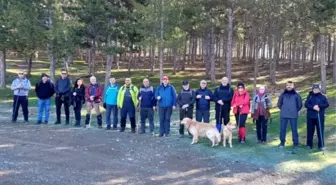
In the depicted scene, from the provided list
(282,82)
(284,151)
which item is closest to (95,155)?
(284,151)

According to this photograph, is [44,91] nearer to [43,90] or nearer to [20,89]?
[43,90]

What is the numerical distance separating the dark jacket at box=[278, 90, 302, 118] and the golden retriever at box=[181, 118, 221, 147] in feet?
6.57

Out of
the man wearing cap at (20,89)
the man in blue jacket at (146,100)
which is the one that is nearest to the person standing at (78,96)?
the man wearing cap at (20,89)

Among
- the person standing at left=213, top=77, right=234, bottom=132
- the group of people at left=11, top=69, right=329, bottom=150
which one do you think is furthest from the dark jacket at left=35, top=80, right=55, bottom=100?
the person standing at left=213, top=77, right=234, bottom=132

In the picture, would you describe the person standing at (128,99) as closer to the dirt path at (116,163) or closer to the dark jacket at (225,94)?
the dirt path at (116,163)

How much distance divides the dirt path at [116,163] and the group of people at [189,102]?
1.04 meters

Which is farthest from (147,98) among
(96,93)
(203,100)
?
(96,93)

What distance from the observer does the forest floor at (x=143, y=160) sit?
9.09 metres

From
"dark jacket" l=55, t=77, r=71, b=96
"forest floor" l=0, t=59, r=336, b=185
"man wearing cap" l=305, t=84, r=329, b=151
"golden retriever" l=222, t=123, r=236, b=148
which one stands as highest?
"dark jacket" l=55, t=77, r=71, b=96

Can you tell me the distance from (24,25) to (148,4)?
8062mm

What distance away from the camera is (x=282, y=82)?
1379 inches

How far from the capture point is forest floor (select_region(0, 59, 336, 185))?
9.09 m

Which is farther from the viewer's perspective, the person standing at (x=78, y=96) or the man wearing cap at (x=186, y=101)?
the person standing at (x=78, y=96)

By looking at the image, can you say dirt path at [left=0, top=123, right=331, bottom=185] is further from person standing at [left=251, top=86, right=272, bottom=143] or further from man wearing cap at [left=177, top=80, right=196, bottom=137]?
person standing at [left=251, top=86, right=272, bottom=143]
